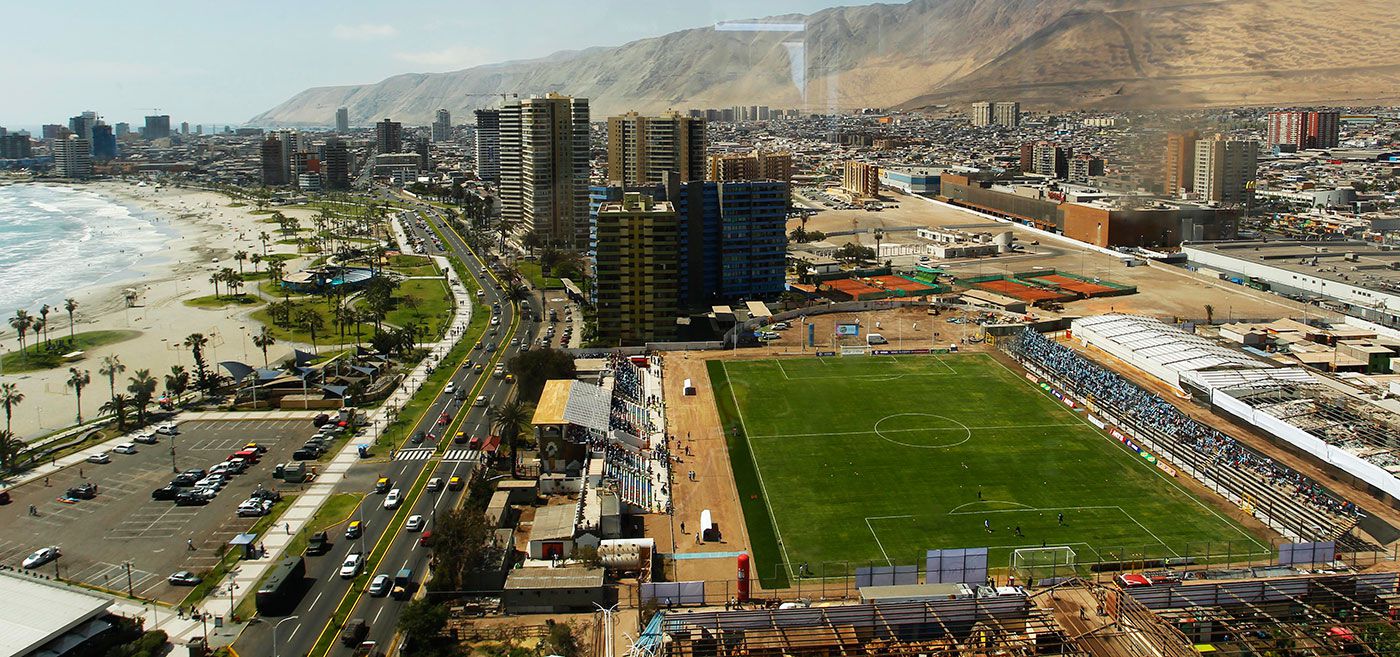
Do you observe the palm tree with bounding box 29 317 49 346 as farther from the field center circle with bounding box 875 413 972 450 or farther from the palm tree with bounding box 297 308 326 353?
the field center circle with bounding box 875 413 972 450

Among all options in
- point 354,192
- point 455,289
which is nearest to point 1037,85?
point 354,192

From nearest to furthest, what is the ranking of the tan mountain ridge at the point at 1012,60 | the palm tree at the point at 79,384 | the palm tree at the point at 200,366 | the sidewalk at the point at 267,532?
the sidewalk at the point at 267,532
the palm tree at the point at 79,384
the palm tree at the point at 200,366
the tan mountain ridge at the point at 1012,60

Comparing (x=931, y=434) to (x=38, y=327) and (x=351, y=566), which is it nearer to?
(x=351, y=566)

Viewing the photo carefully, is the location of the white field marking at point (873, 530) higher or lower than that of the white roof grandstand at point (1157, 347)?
lower

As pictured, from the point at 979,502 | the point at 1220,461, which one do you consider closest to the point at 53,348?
the point at 979,502

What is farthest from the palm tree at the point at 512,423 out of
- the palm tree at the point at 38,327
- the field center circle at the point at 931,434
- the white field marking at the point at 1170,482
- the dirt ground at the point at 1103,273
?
the dirt ground at the point at 1103,273

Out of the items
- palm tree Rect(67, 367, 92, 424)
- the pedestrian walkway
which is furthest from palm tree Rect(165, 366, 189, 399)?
palm tree Rect(67, 367, 92, 424)

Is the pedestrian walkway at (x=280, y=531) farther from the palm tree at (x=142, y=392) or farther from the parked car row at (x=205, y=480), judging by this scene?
the parked car row at (x=205, y=480)
